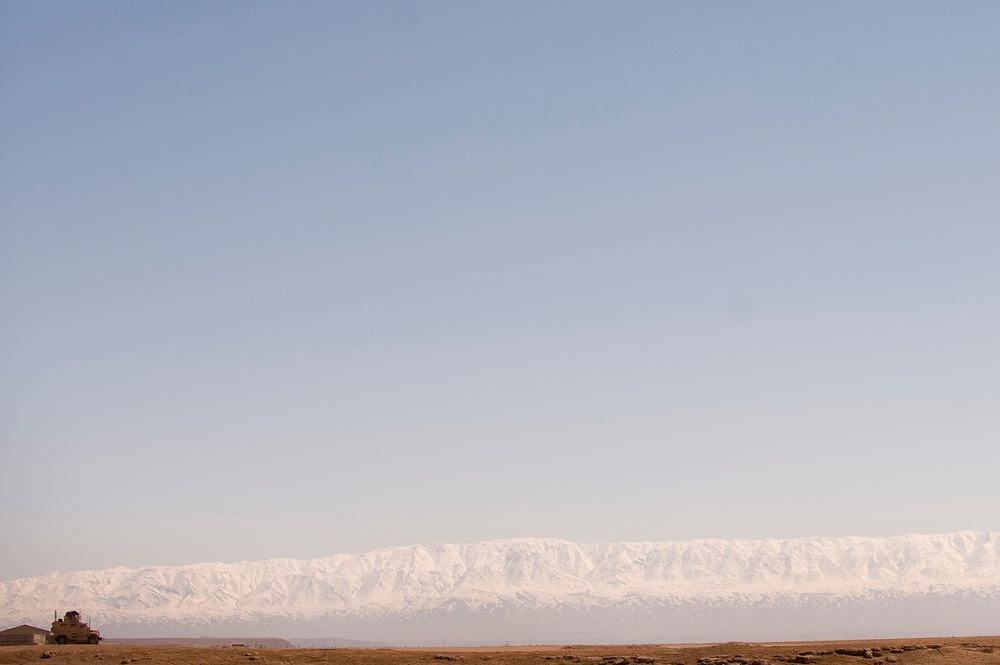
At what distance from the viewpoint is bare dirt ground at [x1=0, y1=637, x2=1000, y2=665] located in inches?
3009

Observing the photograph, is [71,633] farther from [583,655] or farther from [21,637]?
[583,655]

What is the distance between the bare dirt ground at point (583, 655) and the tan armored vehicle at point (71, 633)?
6.29 metres

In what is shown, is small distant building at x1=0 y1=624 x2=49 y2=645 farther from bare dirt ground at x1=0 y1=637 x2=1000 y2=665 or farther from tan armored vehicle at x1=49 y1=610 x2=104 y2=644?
bare dirt ground at x1=0 y1=637 x2=1000 y2=665

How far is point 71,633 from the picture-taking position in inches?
3723

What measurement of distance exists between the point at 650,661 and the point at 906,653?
61.3 ft

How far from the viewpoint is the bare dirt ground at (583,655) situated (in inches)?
3009

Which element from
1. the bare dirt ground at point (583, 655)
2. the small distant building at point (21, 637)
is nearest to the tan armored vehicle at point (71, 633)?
the small distant building at point (21, 637)

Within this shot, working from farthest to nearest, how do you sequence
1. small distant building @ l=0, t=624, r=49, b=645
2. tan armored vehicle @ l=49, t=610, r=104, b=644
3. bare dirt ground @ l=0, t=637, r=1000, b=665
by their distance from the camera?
tan armored vehicle @ l=49, t=610, r=104, b=644
small distant building @ l=0, t=624, r=49, b=645
bare dirt ground @ l=0, t=637, r=1000, b=665

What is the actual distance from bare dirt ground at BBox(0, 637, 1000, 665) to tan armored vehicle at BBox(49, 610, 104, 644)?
6.29 meters

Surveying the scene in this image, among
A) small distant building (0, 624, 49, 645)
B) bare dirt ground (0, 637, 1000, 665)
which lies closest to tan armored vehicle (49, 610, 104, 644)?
small distant building (0, 624, 49, 645)

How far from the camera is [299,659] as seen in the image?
80.9m

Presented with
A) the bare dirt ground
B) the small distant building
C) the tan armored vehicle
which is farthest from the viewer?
the tan armored vehicle

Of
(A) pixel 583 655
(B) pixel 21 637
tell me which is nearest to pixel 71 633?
(B) pixel 21 637

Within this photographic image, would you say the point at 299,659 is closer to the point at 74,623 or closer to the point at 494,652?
the point at 494,652
